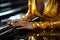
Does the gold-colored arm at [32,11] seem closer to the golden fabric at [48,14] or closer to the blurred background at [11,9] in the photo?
the golden fabric at [48,14]

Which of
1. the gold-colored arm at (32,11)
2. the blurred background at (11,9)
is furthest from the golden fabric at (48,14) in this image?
the blurred background at (11,9)

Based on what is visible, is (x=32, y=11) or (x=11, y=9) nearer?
(x=32, y=11)

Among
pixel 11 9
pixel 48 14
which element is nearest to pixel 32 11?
pixel 48 14

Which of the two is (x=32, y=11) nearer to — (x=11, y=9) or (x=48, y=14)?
(x=48, y=14)

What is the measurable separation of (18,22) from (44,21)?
0.47 feet

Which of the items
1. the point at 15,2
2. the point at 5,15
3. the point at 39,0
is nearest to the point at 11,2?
the point at 15,2

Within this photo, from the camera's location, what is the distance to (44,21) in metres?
0.84

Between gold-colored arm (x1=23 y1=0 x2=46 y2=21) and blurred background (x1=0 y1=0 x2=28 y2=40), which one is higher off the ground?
gold-colored arm (x1=23 y1=0 x2=46 y2=21)

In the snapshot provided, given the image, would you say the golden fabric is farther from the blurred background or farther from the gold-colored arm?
the blurred background

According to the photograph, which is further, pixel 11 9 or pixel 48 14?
pixel 11 9

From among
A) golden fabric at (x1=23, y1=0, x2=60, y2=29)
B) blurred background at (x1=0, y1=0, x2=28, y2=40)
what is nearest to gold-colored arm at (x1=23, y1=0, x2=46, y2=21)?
golden fabric at (x1=23, y1=0, x2=60, y2=29)

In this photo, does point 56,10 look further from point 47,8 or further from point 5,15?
point 5,15

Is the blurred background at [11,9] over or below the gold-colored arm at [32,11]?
below

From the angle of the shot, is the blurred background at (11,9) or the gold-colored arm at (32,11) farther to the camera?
the blurred background at (11,9)
